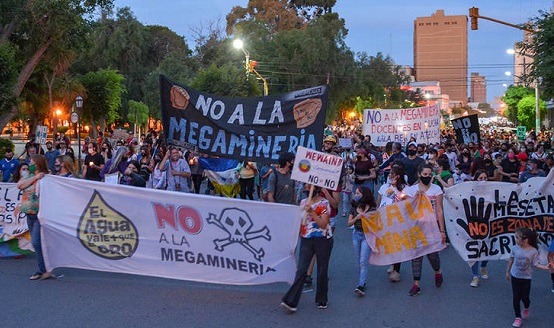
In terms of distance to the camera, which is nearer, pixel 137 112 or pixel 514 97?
pixel 137 112

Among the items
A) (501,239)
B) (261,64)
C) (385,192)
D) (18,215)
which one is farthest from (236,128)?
(261,64)

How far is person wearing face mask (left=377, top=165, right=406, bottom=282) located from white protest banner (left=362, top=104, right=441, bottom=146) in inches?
511

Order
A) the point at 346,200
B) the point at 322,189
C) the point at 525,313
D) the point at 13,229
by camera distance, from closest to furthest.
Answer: the point at 525,313
the point at 322,189
the point at 13,229
the point at 346,200

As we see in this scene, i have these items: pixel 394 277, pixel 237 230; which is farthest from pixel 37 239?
pixel 394 277

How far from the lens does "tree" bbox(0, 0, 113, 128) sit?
2645cm

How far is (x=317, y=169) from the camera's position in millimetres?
6777

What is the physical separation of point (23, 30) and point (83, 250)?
22835 mm

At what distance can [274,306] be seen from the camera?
6.95 meters

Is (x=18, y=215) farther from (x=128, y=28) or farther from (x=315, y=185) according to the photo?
(x=128, y=28)

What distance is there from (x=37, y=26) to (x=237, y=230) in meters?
23.4

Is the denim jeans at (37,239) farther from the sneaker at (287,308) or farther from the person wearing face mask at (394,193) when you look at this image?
the person wearing face mask at (394,193)


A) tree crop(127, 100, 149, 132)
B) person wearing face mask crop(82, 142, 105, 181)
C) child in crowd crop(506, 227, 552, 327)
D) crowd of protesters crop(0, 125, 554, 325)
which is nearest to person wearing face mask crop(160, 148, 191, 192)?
crowd of protesters crop(0, 125, 554, 325)

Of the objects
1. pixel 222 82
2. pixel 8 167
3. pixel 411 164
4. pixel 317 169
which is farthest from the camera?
pixel 222 82

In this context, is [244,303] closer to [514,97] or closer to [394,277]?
[394,277]
